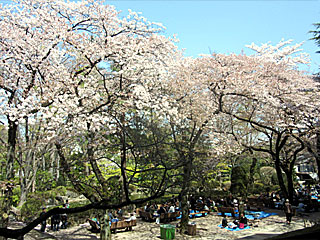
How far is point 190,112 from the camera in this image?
12883 mm

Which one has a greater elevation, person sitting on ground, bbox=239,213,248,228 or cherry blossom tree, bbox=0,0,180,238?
cherry blossom tree, bbox=0,0,180,238

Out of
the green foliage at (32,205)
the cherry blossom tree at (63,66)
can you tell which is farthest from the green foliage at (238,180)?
the green foliage at (32,205)

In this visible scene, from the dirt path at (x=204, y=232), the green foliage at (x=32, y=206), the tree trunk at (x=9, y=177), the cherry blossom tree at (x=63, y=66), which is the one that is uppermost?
the cherry blossom tree at (x=63, y=66)

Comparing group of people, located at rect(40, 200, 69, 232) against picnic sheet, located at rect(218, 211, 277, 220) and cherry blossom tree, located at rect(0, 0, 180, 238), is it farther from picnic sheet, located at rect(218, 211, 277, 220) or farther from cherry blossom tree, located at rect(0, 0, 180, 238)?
picnic sheet, located at rect(218, 211, 277, 220)

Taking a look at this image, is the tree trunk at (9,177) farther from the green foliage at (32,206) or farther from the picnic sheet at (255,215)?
the picnic sheet at (255,215)

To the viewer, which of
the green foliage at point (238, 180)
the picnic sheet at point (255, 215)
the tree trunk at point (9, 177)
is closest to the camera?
the tree trunk at point (9, 177)

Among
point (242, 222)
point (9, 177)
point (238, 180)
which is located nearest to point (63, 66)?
point (9, 177)

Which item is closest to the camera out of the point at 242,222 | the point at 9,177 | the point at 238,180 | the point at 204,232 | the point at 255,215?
the point at 9,177

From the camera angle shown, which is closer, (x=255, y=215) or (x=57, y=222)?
(x=57, y=222)

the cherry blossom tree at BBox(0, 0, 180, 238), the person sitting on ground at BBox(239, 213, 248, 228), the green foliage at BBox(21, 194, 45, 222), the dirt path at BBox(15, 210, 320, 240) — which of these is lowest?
the dirt path at BBox(15, 210, 320, 240)

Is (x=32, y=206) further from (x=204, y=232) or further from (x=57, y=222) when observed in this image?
(x=204, y=232)

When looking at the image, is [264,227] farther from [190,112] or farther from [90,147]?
[90,147]

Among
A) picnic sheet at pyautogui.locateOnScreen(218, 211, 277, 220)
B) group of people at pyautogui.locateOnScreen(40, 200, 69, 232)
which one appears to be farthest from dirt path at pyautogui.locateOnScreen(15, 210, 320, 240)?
picnic sheet at pyautogui.locateOnScreen(218, 211, 277, 220)

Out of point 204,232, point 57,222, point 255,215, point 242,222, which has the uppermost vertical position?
point 57,222
